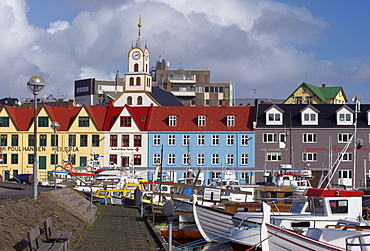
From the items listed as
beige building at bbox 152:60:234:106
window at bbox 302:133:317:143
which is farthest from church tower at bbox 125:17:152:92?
beige building at bbox 152:60:234:106

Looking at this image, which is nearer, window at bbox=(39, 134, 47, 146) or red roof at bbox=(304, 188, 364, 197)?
red roof at bbox=(304, 188, 364, 197)

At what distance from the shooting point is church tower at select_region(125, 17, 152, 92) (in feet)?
275

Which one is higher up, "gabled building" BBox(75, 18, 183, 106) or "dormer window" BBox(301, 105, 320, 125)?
"gabled building" BBox(75, 18, 183, 106)

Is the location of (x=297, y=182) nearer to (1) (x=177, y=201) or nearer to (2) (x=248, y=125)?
(1) (x=177, y=201)

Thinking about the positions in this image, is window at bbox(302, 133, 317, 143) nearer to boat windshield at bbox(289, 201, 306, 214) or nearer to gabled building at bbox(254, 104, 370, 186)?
gabled building at bbox(254, 104, 370, 186)

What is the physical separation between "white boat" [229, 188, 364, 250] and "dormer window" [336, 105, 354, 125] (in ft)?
142

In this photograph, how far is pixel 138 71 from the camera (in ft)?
283

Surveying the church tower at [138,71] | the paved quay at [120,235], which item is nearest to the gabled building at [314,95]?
the church tower at [138,71]

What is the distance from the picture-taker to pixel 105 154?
68.3 metres

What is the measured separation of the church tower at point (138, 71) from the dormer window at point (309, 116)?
2609 cm

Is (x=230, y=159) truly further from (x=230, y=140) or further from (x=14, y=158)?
(x=14, y=158)

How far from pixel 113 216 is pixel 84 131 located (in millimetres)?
38008

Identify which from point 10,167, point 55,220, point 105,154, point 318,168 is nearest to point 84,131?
point 105,154

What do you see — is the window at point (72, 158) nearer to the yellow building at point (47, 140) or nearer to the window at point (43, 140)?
the yellow building at point (47, 140)
